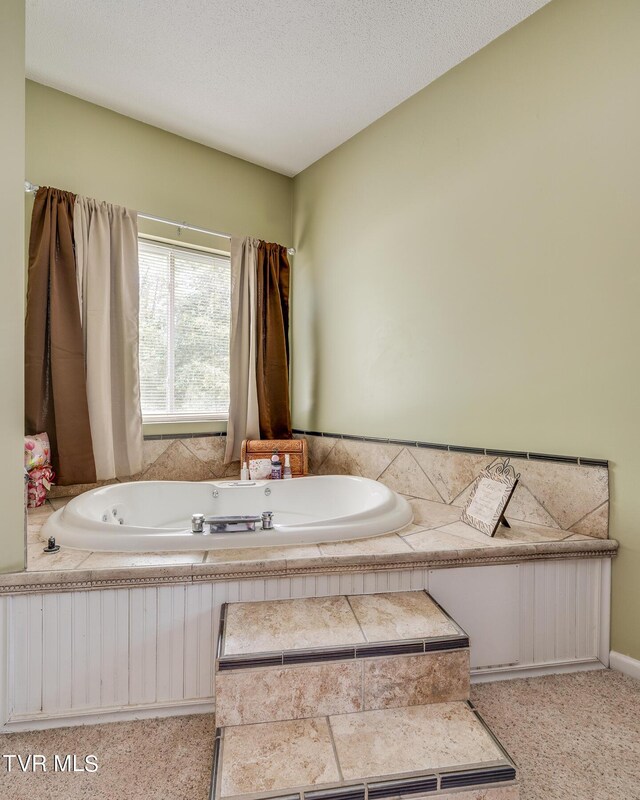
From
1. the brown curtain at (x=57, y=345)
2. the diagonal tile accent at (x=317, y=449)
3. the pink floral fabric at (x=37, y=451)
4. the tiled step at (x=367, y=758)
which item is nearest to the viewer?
the tiled step at (x=367, y=758)

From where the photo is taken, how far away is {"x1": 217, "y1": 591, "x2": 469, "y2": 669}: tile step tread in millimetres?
1227

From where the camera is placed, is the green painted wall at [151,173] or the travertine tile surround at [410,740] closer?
the travertine tile surround at [410,740]

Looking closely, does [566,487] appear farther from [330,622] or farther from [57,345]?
[57,345]

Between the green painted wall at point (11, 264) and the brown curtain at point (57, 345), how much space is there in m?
0.82

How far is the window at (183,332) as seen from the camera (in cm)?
274

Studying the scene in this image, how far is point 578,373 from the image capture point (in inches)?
68.7

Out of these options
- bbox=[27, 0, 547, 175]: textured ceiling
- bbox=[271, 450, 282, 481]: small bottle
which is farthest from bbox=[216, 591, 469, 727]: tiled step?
bbox=[27, 0, 547, 175]: textured ceiling

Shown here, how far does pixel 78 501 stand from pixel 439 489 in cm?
168

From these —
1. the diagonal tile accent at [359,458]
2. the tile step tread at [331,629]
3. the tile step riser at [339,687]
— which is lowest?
the tile step riser at [339,687]

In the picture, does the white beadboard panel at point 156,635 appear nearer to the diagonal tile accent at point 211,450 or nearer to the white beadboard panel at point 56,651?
the white beadboard panel at point 56,651


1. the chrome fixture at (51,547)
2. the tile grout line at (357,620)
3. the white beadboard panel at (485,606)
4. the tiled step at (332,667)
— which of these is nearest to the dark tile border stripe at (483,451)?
the white beadboard panel at (485,606)

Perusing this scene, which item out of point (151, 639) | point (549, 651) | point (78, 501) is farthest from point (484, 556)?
point (78, 501)

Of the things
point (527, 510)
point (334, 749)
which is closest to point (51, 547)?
point (334, 749)

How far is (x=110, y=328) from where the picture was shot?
247cm
